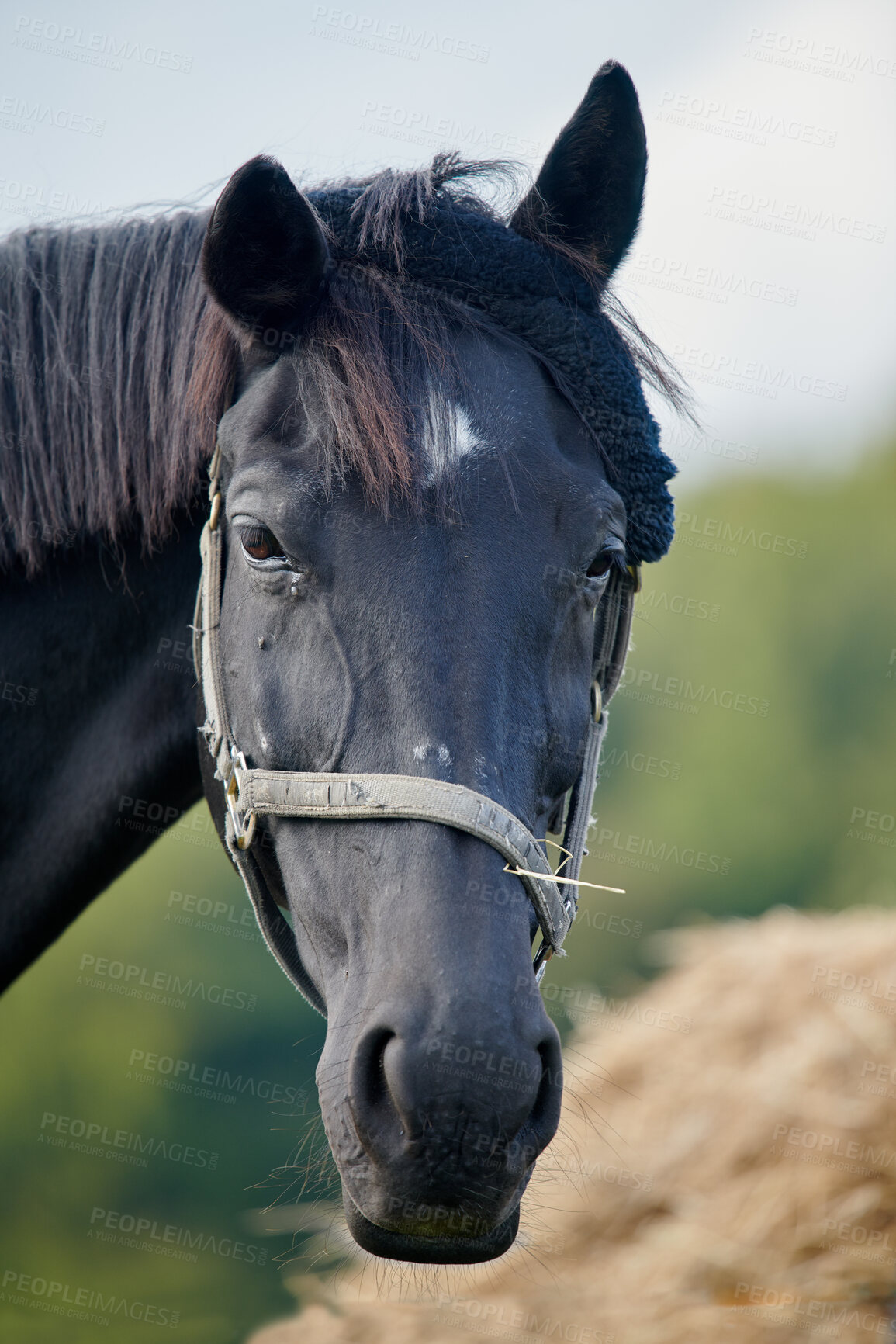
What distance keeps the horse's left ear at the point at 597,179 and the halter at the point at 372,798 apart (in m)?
0.80

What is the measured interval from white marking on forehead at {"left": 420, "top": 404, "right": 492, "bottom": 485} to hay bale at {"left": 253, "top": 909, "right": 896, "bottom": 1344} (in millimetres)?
2401

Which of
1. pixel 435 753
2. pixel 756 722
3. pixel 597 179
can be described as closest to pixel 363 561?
pixel 435 753

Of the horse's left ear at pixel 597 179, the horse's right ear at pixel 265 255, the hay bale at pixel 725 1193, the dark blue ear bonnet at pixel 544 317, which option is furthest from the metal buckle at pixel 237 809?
the hay bale at pixel 725 1193

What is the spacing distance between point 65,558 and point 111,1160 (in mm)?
11481

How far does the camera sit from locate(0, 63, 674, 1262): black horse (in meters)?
1.38

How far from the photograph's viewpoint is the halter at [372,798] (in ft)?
4.85

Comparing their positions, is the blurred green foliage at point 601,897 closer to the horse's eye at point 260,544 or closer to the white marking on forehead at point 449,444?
the horse's eye at point 260,544

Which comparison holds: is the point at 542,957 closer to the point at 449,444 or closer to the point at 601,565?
the point at 601,565

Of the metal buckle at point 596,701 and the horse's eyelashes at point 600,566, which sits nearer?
the horse's eyelashes at point 600,566

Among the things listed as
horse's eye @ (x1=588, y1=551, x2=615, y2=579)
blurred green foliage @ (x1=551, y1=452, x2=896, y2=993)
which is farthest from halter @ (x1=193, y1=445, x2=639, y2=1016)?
blurred green foliage @ (x1=551, y1=452, x2=896, y2=993)

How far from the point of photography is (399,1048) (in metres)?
1.29

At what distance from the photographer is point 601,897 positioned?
1245 centimetres

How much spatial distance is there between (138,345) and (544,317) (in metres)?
0.97

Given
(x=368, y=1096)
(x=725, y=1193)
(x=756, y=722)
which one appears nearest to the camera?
(x=368, y=1096)
